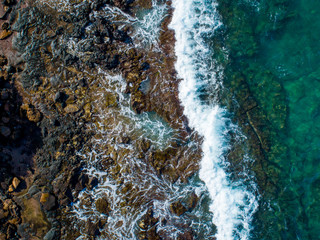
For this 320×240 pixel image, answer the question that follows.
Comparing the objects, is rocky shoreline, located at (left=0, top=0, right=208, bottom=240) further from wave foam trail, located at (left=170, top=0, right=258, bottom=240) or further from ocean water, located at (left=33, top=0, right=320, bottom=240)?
wave foam trail, located at (left=170, top=0, right=258, bottom=240)

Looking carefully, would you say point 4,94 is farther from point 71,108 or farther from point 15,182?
point 15,182

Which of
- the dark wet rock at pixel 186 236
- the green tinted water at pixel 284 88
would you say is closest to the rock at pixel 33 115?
the dark wet rock at pixel 186 236

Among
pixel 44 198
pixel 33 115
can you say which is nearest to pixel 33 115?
pixel 33 115

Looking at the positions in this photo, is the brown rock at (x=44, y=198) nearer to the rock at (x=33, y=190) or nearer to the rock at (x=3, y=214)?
the rock at (x=33, y=190)

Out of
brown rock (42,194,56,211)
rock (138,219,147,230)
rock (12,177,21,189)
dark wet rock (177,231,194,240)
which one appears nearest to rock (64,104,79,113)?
rock (12,177,21,189)

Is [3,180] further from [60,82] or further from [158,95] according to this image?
[158,95]

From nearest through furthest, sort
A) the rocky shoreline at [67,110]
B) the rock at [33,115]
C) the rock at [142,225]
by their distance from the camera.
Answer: the rock at [142,225], the rocky shoreline at [67,110], the rock at [33,115]
